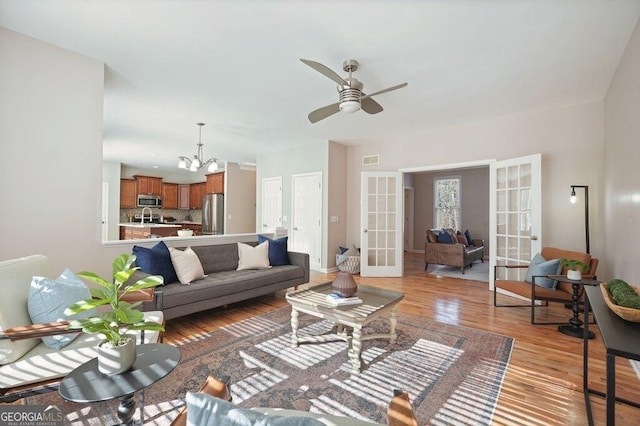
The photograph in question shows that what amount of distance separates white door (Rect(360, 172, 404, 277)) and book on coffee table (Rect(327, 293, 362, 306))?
3.23 m

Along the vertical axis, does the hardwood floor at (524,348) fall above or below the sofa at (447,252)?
below

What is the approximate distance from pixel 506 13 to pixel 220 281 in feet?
11.8

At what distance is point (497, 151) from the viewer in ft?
15.3

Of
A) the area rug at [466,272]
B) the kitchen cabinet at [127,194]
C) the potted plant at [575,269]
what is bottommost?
the area rug at [466,272]

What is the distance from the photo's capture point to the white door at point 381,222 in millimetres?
5770

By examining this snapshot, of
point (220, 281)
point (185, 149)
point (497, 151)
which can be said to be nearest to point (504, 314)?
point (497, 151)

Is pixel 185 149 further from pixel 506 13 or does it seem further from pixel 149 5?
pixel 506 13

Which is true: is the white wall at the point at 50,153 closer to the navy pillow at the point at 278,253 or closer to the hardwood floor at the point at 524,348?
the hardwood floor at the point at 524,348

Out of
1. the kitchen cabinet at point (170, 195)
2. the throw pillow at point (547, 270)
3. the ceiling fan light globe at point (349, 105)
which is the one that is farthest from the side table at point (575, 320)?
the kitchen cabinet at point (170, 195)

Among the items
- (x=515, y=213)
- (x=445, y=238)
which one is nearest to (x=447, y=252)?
(x=445, y=238)

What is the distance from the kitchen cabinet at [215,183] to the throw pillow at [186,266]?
5424 millimetres

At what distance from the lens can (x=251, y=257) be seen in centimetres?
401

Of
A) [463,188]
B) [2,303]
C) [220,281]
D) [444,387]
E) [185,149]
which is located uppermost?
[185,149]

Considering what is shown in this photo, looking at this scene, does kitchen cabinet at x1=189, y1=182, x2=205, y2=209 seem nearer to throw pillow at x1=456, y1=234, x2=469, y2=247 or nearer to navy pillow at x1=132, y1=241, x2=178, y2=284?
navy pillow at x1=132, y1=241, x2=178, y2=284
